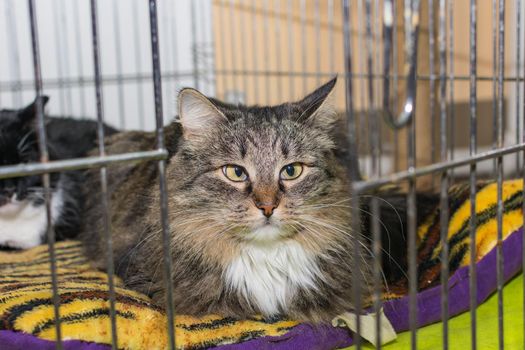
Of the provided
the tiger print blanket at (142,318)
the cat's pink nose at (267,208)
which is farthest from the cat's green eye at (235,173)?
the tiger print blanket at (142,318)

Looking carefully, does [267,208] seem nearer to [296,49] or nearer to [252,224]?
[252,224]

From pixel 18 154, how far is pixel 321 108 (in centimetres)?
104

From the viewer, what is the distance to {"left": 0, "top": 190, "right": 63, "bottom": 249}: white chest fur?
6.17ft

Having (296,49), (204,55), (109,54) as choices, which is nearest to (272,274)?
(296,49)

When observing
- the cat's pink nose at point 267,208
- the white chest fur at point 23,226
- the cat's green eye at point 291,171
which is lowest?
the white chest fur at point 23,226

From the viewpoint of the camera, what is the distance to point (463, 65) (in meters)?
2.91

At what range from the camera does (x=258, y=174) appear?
121cm

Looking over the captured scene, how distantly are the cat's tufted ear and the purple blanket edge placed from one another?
1.47ft

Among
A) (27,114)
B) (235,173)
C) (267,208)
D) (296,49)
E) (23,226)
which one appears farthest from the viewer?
(296,49)

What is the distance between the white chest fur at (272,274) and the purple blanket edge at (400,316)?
9 centimetres

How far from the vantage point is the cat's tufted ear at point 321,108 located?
1.30 metres

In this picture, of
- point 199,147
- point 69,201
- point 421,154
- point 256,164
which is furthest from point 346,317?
point 421,154

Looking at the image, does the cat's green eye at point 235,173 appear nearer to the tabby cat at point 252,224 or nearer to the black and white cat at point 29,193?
the tabby cat at point 252,224

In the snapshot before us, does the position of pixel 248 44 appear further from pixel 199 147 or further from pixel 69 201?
pixel 199 147
